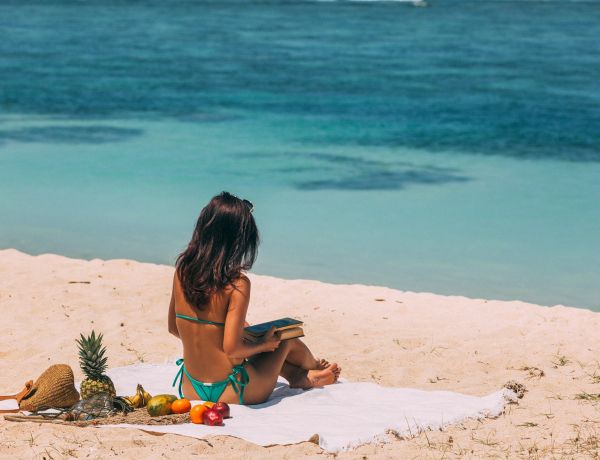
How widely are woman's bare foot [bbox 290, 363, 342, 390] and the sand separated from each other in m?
0.45

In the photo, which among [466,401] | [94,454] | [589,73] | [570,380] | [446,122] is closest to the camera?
[94,454]

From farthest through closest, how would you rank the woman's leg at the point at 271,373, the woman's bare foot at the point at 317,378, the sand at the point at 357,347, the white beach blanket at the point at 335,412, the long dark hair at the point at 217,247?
the woman's bare foot at the point at 317,378, the woman's leg at the point at 271,373, the long dark hair at the point at 217,247, the white beach blanket at the point at 335,412, the sand at the point at 357,347

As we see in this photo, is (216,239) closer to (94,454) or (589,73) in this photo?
(94,454)

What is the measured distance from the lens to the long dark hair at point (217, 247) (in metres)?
3.99

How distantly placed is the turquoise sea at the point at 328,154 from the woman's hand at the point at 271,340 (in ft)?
15.8

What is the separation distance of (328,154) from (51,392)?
13.0 metres

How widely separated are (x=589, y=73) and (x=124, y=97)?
18787 millimetres

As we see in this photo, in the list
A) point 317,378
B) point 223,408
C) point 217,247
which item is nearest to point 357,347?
point 317,378

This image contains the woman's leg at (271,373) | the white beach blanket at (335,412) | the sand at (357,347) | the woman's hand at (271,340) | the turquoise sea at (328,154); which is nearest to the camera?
the sand at (357,347)

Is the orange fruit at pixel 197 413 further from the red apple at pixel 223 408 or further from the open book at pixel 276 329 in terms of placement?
the open book at pixel 276 329

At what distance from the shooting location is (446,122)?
66.2 feet

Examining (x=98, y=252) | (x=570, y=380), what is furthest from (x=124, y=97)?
(x=570, y=380)

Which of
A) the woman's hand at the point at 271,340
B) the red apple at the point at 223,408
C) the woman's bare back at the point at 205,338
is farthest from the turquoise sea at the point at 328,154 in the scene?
the red apple at the point at 223,408

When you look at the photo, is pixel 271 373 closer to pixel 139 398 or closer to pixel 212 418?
pixel 212 418
